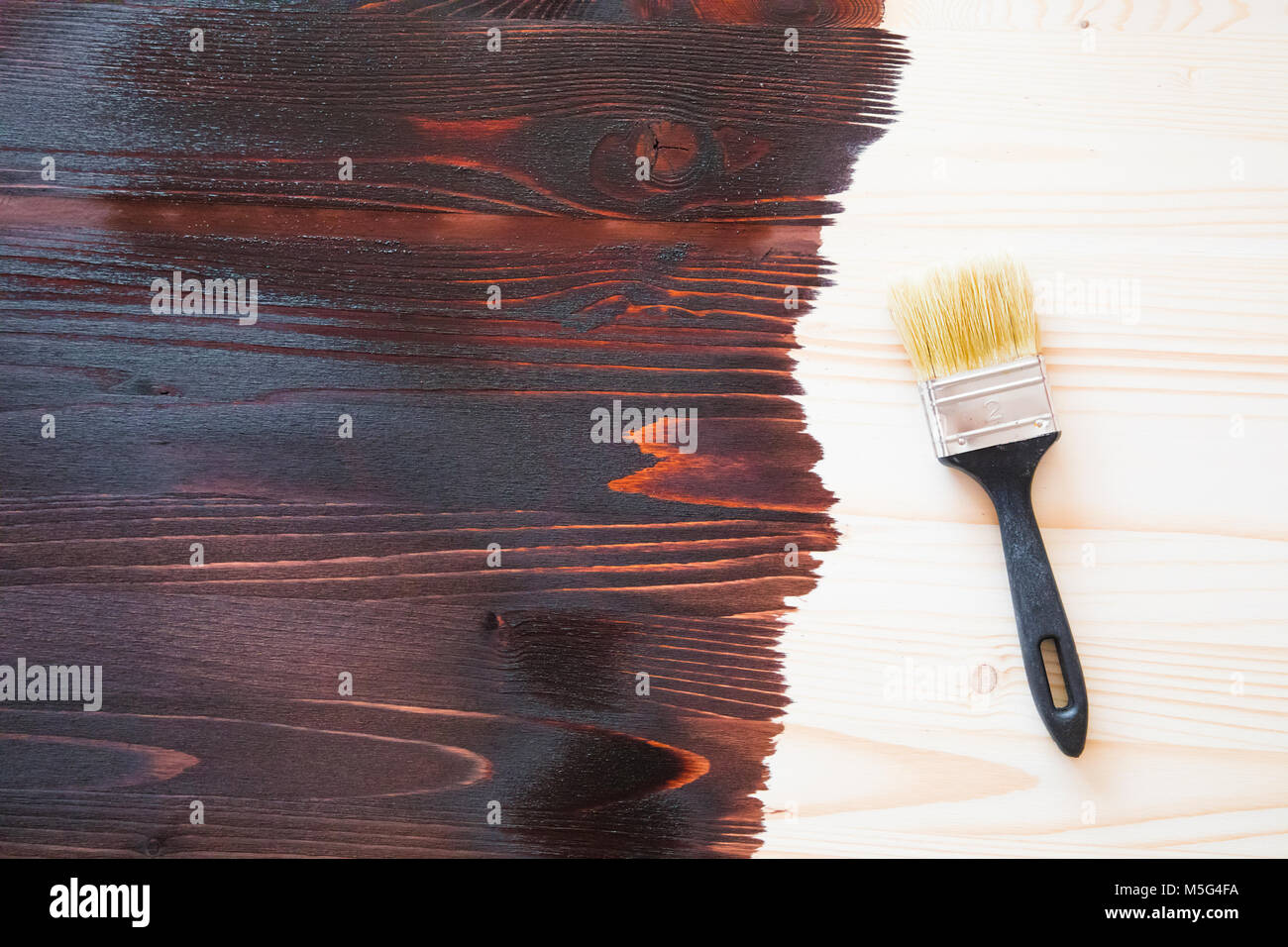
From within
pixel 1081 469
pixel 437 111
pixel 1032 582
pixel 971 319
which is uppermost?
pixel 437 111

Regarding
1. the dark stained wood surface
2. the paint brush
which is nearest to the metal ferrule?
the paint brush

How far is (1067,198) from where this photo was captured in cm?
85

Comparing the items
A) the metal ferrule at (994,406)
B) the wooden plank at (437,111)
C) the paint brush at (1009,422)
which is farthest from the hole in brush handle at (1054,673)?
the wooden plank at (437,111)

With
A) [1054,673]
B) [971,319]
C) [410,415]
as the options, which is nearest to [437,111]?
[410,415]

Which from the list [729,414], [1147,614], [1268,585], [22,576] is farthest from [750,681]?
[22,576]

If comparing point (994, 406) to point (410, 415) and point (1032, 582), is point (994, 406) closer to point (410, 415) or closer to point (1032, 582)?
point (1032, 582)

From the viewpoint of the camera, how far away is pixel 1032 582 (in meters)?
0.79

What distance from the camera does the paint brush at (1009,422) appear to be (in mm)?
792

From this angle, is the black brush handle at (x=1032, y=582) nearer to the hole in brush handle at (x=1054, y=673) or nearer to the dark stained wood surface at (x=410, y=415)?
the hole in brush handle at (x=1054, y=673)

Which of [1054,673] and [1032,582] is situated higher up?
[1032,582]

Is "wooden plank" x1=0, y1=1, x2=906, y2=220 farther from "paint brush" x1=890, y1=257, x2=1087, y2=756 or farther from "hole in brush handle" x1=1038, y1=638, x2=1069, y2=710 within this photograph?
"hole in brush handle" x1=1038, y1=638, x2=1069, y2=710

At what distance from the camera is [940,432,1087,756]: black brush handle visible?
2.60 ft

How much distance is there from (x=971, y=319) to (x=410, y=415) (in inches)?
23.8

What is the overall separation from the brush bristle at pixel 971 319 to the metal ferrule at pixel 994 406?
14 millimetres
